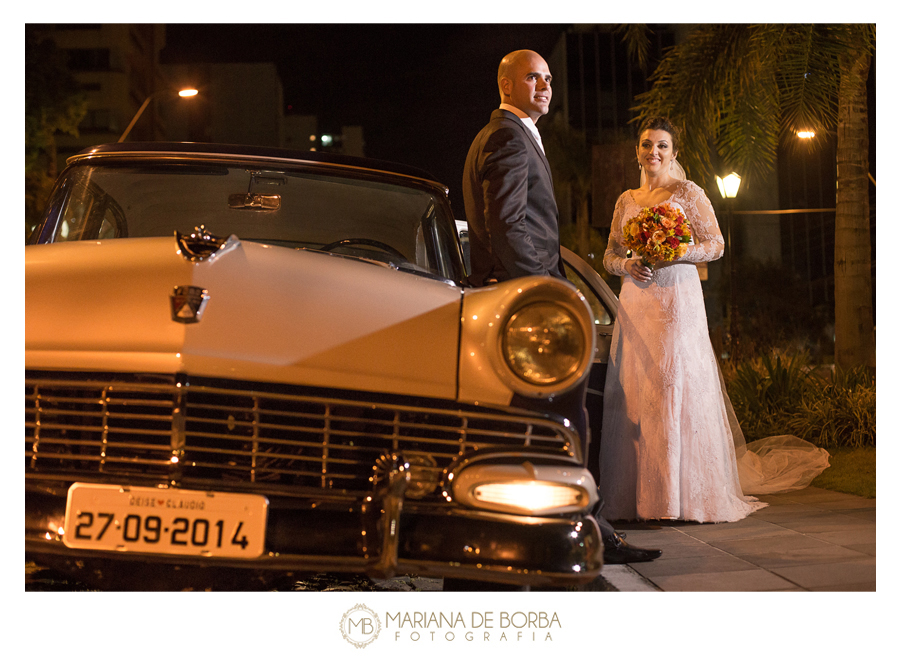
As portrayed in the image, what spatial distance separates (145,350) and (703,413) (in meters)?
2.70

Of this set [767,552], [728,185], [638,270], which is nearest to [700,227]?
[638,270]

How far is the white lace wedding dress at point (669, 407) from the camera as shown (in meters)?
3.63

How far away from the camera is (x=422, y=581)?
274 cm

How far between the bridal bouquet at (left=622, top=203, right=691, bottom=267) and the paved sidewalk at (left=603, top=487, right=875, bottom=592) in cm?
125

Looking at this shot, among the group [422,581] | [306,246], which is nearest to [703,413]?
[422,581]

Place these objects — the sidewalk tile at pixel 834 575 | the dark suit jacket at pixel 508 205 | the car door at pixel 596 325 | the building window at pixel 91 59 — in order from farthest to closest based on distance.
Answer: the building window at pixel 91 59
the car door at pixel 596 325
the dark suit jacket at pixel 508 205
the sidewalk tile at pixel 834 575

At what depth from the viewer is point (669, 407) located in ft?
12.0

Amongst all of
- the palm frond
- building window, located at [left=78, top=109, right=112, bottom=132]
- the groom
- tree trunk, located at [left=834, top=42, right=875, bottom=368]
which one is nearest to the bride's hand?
the groom

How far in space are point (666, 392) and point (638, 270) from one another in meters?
0.59
